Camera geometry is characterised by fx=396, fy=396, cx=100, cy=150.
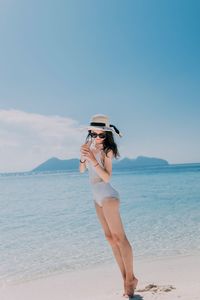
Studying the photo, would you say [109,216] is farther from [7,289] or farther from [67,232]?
[67,232]

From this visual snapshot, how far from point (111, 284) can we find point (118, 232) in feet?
6.79

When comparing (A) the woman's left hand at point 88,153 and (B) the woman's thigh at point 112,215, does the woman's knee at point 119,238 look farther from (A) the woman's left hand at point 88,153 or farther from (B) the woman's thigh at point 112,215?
(A) the woman's left hand at point 88,153

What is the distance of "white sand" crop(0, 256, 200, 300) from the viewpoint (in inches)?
199

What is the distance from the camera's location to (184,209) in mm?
16453

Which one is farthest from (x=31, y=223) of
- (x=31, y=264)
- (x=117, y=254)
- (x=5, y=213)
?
(x=117, y=254)

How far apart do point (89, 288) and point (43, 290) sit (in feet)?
2.39

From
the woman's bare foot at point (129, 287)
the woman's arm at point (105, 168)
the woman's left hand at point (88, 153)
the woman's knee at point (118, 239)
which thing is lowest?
the woman's bare foot at point (129, 287)

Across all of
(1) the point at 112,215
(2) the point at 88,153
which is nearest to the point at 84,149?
(2) the point at 88,153

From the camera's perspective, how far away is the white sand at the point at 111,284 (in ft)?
16.6

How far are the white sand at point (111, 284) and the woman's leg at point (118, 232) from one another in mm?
229

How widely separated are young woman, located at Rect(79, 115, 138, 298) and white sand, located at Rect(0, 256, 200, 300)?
2.41 ft

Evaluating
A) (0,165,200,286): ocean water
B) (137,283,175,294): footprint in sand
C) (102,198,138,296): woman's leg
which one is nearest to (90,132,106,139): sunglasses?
(102,198,138,296): woman's leg

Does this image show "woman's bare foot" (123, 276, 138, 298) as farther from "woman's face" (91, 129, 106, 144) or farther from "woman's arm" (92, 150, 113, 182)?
"woman's face" (91, 129, 106, 144)

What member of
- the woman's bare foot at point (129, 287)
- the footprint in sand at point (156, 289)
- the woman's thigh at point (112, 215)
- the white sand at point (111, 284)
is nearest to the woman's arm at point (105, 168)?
the woman's thigh at point (112, 215)
